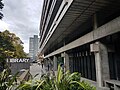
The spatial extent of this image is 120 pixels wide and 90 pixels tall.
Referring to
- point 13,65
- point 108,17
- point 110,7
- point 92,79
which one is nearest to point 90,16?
point 108,17

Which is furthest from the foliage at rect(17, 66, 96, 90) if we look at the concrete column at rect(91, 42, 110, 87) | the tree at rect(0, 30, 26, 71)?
the concrete column at rect(91, 42, 110, 87)

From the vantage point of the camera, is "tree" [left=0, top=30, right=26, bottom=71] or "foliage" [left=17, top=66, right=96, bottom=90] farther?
"tree" [left=0, top=30, right=26, bottom=71]

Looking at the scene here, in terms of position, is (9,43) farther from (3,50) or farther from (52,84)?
(52,84)

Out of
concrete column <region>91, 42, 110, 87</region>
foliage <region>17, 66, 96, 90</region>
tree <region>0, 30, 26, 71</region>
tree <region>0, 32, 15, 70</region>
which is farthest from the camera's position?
tree <region>0, 30, 26, 71</region>

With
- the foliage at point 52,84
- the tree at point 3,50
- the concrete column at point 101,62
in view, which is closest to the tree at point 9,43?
the tree at point 3,50

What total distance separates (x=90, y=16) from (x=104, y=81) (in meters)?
4.81

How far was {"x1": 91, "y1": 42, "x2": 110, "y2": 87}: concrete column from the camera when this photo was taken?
333 inches

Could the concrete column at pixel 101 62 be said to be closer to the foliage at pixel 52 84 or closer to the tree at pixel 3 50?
the foliage at pixel 52 84

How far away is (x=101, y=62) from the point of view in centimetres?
856

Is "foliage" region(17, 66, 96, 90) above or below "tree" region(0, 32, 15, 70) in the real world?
below

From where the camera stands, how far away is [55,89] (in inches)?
137

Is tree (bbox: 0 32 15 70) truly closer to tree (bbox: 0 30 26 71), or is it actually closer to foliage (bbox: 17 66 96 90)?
tree (bbox: 0 30 26 71)

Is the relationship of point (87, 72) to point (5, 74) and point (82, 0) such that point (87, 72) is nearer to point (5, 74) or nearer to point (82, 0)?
point (82, 0)

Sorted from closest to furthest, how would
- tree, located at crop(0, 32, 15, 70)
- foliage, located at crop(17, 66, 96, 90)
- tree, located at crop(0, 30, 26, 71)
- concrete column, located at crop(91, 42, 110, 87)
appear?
foliage, located at crop(17, 66, 96, 90) → tree, located at crop(0, 32, 15, 70) → concrete column, located at crop(91, 42, 110, 87) → tree, located at crop(0, 30, 26, 71)
